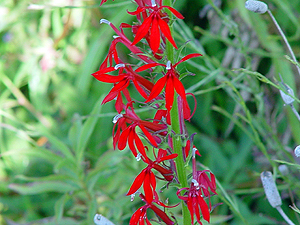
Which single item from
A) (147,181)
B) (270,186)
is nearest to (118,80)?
(147,181)

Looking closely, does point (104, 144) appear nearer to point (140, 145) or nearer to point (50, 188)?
point (50, 188)

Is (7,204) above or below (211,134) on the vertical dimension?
below

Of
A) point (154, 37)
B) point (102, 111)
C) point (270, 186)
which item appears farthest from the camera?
point (102, 111)

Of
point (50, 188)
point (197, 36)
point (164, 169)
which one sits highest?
point (164, 169)

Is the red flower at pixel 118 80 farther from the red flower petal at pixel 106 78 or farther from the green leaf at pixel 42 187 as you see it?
the green leaf at pixel 42 187

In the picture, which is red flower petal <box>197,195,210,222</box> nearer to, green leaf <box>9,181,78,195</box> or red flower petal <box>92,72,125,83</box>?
red flower petal <box>92,72,125,83</box>

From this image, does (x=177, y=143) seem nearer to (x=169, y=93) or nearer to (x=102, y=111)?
(x=169, y=93)

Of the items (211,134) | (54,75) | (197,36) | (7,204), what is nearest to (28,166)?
(7,204)

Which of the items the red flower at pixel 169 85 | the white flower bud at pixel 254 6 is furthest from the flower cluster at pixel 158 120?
the white flower bud at pixel 254 6
